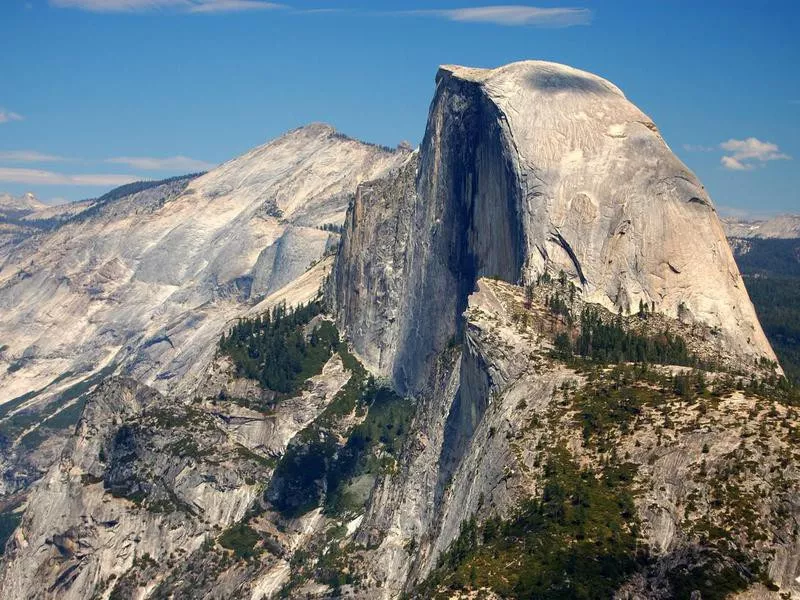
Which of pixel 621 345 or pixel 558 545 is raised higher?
pixel 621 345

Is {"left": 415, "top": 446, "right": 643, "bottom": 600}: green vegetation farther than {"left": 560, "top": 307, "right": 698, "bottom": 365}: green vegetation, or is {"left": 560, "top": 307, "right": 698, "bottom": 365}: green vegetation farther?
{"left": 560, "top": 307, "right": 698, "bottom": 365}: green vegetation

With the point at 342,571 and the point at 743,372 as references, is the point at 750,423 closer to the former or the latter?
the point at 743,372

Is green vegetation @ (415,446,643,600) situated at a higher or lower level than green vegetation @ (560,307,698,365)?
lower

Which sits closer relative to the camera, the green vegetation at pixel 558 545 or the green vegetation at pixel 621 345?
the green vegetation at pixel 558 545

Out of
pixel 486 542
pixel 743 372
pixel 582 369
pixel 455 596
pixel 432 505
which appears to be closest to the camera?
pixel 455 596

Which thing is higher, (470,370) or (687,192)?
(687,192)

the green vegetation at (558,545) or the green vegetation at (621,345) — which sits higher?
A: the green vegetation at (621,345)

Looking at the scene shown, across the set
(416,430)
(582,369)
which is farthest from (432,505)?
(582,369)

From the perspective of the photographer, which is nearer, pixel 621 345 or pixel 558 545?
pixel 558 545
